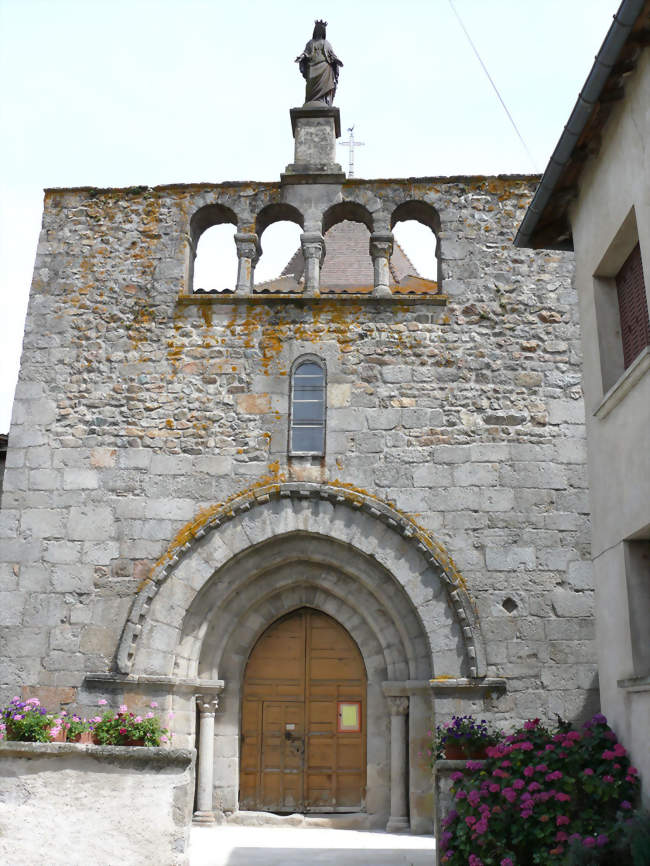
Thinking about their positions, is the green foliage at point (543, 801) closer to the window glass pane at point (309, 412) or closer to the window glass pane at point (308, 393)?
the window glass pane at point (309, 412)

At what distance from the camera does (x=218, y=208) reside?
9.16m

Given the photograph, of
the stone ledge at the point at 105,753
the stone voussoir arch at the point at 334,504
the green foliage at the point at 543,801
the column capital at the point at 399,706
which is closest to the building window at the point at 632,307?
the green foliage at the point at 543,801

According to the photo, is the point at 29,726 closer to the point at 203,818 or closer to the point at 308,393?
the point at 203,818

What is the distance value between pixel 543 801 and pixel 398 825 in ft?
9.61

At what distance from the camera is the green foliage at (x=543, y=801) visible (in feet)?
15.9

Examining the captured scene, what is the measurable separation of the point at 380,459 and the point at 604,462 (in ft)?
9.35

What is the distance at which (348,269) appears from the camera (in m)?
14.3

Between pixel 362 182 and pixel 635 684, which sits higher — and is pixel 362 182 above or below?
above

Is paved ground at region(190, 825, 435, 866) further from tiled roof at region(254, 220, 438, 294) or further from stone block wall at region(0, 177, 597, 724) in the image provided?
tiled roof at region(254, 220, 438, 294)

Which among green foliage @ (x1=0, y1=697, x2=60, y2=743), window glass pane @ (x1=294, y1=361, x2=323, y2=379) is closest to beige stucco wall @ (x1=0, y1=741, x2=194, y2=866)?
green foliage @ (x1=0, y1=697, x2=60, y2=743)

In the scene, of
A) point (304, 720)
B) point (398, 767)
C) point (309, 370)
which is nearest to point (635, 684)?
point (398, 767)

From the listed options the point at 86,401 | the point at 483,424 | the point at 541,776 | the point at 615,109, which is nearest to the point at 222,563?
the point at 86,401

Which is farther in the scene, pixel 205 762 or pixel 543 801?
pixel 205 762

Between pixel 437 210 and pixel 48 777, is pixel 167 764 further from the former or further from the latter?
pixel 437 210
